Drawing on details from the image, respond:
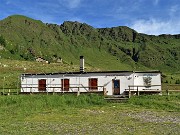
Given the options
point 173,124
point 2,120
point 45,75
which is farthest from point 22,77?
point 173,124

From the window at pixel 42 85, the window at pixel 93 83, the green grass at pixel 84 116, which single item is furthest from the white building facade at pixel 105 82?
the green grass at pixel 84 116

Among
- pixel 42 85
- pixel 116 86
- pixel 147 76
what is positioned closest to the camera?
pixel 116 86

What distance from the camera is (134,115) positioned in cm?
3009

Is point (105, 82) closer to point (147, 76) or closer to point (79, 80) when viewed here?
point (79, 80)

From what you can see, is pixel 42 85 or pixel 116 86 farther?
pixel 42 85

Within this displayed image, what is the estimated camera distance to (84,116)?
29.1 meters

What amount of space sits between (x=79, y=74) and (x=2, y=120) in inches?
828

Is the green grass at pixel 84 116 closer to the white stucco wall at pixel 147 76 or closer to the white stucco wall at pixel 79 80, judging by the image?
the white stucco wall at pixel 147 76

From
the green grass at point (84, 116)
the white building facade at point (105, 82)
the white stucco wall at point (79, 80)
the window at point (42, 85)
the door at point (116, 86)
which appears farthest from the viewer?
the window at point (42, 85)

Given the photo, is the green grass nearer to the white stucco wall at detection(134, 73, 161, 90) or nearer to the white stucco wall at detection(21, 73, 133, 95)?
the white stucco wall at detection(134, 73, 161, 90)

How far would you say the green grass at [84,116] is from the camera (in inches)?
864

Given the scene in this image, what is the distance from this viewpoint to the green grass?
22.0m

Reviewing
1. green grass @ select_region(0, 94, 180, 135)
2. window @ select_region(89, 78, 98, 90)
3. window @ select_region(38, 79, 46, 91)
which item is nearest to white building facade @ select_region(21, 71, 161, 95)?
window @ select_region(89, 78, 98, 90)

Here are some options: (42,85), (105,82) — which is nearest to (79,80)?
(105,82)
